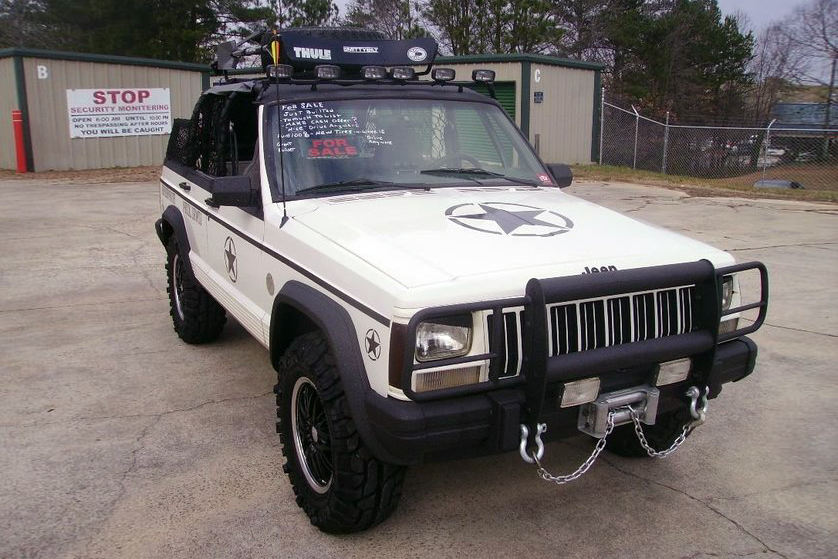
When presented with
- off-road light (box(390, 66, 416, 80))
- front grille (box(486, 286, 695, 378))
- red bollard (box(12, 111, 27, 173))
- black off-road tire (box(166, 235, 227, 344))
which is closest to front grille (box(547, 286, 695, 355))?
front grille (box(486, 286, 695, 378))

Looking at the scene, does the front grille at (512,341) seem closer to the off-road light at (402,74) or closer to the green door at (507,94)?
the off-road light at (402,74)

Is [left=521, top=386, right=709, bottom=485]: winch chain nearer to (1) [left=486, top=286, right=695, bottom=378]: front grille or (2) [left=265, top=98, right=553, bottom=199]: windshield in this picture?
(1) [left=486, top=286, right=695, bottom=378]: front grille

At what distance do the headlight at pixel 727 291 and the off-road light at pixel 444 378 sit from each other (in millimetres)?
1313

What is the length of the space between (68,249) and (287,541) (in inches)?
285

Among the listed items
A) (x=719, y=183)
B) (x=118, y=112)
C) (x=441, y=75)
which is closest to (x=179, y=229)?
(x=441, y=75)

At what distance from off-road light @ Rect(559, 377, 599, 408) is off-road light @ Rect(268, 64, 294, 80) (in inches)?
88.6

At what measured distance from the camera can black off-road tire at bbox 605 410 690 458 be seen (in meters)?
3.69

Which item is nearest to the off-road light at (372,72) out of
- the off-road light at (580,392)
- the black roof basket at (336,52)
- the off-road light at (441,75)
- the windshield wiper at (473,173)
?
the off-road light at (441,75)

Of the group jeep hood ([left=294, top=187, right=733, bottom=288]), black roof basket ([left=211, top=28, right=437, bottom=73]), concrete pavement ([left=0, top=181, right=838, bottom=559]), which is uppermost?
black roof basket ([left=211, top=28, right=437, bottom=73])

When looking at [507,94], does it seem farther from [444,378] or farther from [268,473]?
[444,378]

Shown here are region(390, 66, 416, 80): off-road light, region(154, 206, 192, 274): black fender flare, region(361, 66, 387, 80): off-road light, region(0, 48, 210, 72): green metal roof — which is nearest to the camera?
region(361, 66, 387, 80): off-road light

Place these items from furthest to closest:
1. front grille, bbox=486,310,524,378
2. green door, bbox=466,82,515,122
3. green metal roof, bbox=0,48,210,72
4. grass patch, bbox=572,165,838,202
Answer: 1. green door, bbox=466,82,515,122
2. green metal roof, bbox=0,48,210,72
3. grass patch, bbox=572,165,838,202
4. front grille, bbox=486,310,524,378

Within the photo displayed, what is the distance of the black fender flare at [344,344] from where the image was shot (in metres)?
2.80

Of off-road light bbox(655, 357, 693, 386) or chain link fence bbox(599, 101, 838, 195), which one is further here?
chain link fence bbox(599, 101, 838, 195)
